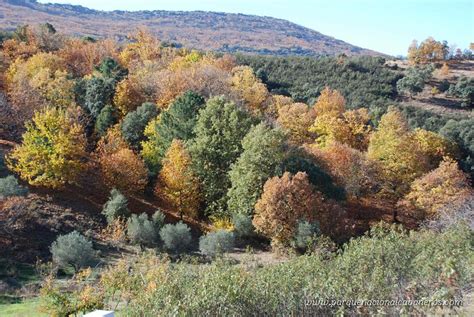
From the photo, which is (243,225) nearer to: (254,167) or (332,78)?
(254,167)

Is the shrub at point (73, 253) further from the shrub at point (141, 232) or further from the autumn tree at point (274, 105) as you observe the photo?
the autumn tree at point (274, 105)

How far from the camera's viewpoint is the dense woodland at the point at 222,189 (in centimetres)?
1598

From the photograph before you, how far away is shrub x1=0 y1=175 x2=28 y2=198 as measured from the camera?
111 feet

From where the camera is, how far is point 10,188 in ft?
112

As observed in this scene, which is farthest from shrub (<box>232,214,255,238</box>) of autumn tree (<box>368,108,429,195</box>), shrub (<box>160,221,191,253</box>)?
autumn tree (<box>368,108,429,195</box>)

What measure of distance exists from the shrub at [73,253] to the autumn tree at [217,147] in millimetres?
12805

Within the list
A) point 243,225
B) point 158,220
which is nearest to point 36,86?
point 158,220

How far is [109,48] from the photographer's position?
7506 cm

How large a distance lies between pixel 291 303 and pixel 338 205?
24.4 m

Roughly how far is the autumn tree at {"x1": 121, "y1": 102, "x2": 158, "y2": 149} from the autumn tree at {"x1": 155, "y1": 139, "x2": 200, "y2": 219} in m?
7.11

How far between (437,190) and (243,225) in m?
15.8

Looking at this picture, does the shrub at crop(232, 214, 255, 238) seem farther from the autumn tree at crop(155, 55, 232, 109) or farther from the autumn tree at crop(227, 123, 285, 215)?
the autumn tree at crop(155, 55, 232, 109)

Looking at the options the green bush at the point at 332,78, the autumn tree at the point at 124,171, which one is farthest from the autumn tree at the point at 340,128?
the autumn tree at the point at 124,171

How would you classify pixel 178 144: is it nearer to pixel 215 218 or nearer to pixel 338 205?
pixel 215 218
